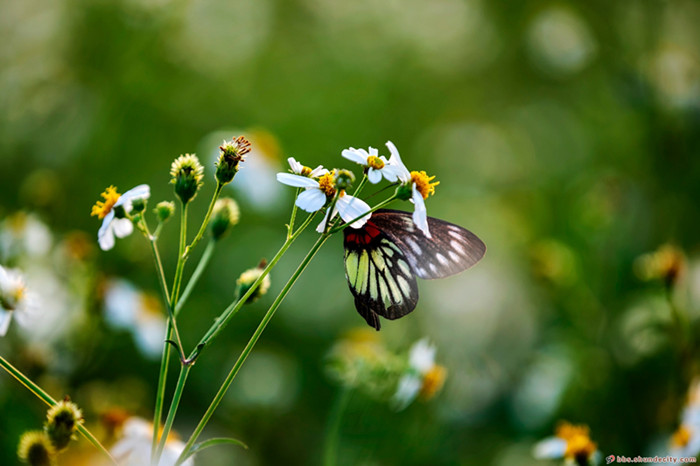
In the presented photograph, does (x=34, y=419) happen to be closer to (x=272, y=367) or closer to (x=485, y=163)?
(x=272, y=367)

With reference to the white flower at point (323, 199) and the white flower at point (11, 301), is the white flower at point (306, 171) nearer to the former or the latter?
the white flower at point (323, 199)

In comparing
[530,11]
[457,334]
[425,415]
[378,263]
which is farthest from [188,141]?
[530,11]

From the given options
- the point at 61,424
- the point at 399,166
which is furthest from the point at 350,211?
the point at 61,424

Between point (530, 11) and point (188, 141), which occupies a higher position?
point (530, 11)

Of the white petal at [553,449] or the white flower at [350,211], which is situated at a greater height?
the white flower at [350,211]

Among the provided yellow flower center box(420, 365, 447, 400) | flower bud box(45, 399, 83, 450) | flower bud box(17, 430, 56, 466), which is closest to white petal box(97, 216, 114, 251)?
flower bud box(45, 399, 83, 450)

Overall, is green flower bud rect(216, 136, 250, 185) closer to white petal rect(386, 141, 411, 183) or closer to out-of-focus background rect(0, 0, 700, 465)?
white petal rect(386, 141, 411, 183)

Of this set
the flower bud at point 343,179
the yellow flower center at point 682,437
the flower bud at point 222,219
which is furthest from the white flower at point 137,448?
the yellow flower center at point 682,437

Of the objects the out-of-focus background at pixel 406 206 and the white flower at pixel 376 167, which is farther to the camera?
the out-of-focus background at pixel 406 206
